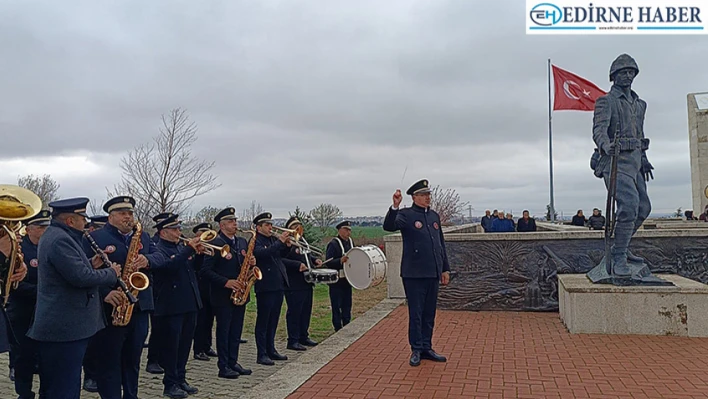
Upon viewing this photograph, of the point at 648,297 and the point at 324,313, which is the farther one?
the point at 324,313

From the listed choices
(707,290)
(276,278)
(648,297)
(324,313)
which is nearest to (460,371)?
(276,278)

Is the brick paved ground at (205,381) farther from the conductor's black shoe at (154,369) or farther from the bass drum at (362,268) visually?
the bass drum at (362,268)

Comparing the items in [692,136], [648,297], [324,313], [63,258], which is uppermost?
[692,136]

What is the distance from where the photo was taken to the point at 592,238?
9891 mm

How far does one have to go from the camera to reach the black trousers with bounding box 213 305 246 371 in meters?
6.70

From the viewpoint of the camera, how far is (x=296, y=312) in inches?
328

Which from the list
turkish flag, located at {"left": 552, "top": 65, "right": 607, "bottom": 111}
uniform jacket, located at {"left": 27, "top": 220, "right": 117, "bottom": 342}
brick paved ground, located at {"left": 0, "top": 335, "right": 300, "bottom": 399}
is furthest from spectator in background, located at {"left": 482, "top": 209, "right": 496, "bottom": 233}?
uniform jacket, located at {"left": 27, "top": 220, "right": 117, "bottom": 342}

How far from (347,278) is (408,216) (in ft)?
8.84

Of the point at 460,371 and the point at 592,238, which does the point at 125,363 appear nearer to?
the point at 460,371

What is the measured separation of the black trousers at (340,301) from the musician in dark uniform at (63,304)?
205 inches

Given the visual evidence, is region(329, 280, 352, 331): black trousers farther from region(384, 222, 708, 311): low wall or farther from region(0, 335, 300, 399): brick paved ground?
region(384, 222, 708, 311): low wall

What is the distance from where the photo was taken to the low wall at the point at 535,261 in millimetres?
9617

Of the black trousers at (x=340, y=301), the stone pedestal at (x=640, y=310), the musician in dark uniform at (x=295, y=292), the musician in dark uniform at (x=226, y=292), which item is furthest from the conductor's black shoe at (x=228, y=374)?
the stone pedestal at (x=640, y=310)

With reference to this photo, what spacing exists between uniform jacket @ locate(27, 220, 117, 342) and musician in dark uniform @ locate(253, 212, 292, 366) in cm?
307
